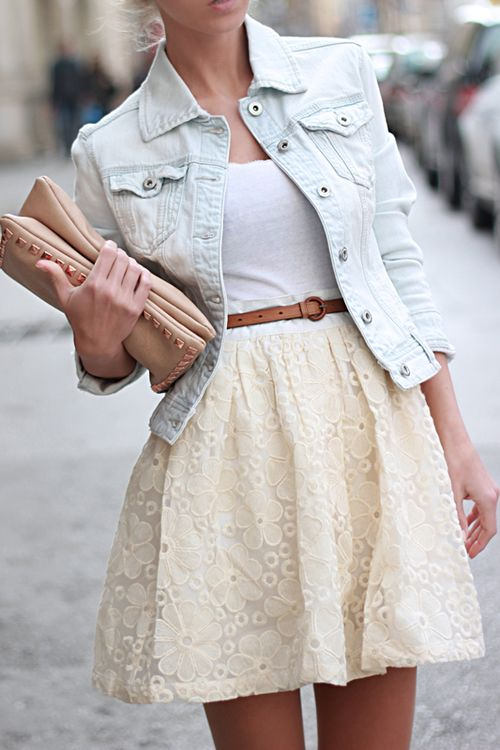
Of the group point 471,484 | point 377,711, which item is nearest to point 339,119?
point 471,484

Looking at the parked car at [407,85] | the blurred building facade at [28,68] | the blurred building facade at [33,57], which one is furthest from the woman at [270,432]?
the blurred building facade at [28,68]

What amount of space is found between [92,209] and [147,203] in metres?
0.13

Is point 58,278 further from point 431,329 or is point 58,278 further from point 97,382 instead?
point 431,329

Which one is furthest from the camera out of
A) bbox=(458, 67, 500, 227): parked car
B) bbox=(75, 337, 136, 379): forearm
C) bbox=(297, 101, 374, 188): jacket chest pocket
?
bbox=(458, 67, 500, 227): parked car

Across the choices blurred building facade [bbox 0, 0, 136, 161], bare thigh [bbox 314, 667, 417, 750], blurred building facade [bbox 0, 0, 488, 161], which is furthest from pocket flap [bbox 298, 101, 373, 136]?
blurred building facade [bbox 0, 0, 136, 161]

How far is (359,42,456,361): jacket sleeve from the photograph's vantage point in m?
2.35

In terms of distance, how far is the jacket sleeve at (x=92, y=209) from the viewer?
2.30 meters

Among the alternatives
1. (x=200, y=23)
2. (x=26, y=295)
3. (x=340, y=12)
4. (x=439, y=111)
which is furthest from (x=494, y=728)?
(x=340, y=12)

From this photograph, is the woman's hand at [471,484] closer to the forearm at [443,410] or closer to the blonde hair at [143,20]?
the forearm at [443,410]

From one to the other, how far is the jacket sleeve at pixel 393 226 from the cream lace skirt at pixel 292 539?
158mm

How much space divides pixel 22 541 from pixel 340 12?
8543cm

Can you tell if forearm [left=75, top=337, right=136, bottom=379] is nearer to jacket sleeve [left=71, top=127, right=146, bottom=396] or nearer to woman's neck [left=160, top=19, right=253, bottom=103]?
jacket sleeve [left=71, top=127, right=146, bottom=396]

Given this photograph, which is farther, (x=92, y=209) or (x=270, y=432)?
(x=92, y=209)

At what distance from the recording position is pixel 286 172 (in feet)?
7.28
